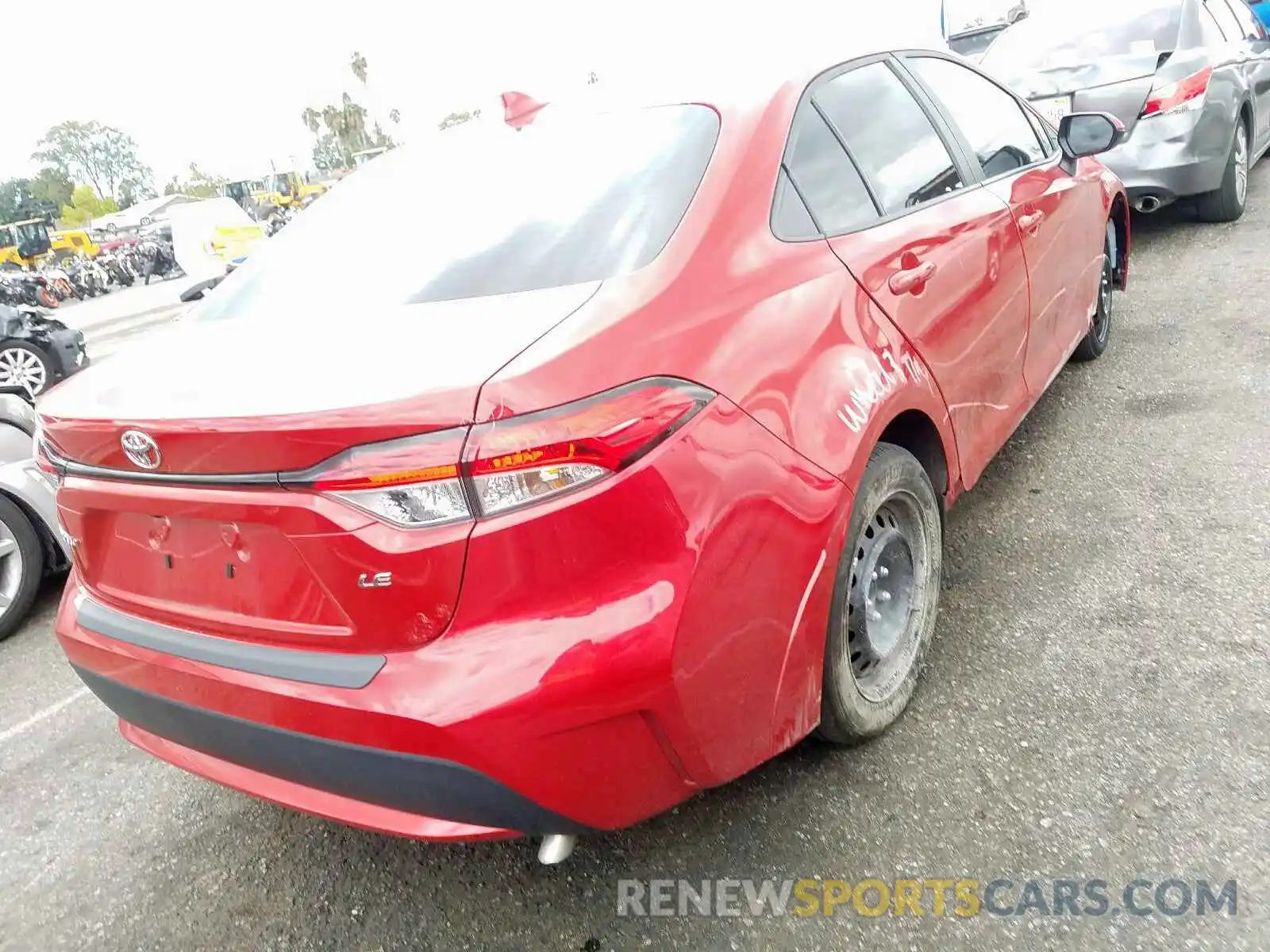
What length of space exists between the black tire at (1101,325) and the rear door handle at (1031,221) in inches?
51.7

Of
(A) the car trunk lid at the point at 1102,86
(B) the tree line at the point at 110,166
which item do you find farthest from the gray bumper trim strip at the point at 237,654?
(B) the tree line at the point at 110,166

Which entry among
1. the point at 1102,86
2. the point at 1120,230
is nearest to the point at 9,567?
the point at 1120,230

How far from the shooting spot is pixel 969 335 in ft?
8.90

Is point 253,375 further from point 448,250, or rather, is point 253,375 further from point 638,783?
point 638,783

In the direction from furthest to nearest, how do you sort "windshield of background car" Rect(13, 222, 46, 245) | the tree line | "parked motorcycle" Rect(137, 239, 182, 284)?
the tree line → "windshield of background car" Rect(13, 222, 46, 245) → "parked motorcycle" Rect(137, 239, 182, 284)

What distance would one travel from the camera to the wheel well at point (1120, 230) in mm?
4676

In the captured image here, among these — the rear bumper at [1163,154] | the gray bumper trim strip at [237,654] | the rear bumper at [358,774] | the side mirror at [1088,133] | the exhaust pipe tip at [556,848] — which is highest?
the gray bumper trim strip at [237,654]

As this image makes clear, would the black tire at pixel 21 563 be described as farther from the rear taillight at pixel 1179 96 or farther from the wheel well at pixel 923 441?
the rear taillight at pixel 1179 96

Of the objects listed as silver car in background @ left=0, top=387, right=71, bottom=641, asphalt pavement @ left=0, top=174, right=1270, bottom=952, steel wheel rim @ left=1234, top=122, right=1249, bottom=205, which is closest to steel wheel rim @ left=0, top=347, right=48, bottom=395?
silver car in background @ left=0, top=387, right=71, bottom=641

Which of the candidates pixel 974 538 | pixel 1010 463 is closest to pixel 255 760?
pixel 974 538

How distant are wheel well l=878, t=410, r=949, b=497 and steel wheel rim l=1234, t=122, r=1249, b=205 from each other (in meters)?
5.29

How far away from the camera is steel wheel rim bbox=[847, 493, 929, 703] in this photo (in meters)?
2.28

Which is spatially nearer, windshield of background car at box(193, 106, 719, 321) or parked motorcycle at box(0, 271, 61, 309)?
windshield of background car at box(193, 106, 719, 321)

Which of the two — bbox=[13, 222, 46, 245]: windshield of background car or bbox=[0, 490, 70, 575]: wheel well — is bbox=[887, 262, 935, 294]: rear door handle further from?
bbox=[13, 222, 46, 245]: windshield of background car
